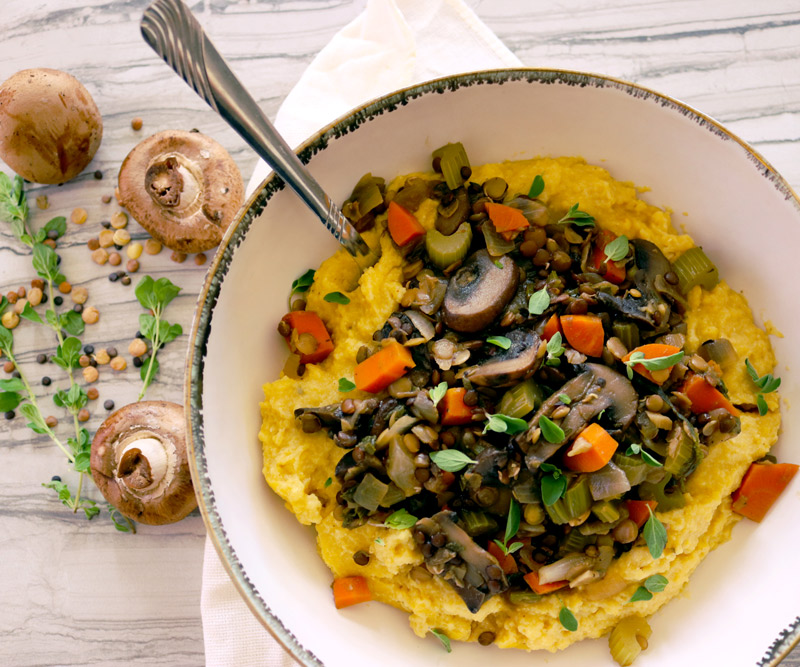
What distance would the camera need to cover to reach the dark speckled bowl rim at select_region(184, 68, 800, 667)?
2.88 meters

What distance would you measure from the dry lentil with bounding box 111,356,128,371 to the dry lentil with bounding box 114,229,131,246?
693 mm

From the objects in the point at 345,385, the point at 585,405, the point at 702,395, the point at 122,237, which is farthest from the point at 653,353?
the point at 122,237

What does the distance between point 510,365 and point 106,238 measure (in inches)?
104

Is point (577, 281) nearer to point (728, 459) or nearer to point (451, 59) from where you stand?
point (728, 459)

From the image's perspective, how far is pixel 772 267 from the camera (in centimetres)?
321

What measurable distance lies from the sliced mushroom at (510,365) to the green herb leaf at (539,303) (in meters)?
0.11

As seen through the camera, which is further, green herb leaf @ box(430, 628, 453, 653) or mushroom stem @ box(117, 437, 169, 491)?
mushroom stem @ box(117, 437, 169, 491)

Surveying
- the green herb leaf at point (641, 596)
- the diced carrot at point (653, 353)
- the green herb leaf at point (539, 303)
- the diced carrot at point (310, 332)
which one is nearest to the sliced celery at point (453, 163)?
the green herb leaf at point (539, 303)

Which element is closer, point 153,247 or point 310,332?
point 310,332

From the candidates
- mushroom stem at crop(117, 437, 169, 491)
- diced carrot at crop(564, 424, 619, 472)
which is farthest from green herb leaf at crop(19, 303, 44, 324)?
diced carrot at crop(564, 424, 619, 472)

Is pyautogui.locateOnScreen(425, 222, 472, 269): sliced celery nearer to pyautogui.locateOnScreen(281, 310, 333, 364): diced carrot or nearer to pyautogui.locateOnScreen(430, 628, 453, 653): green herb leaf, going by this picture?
pyautogui.locateOnScreen(281, 310, 333, 364): diced carrot

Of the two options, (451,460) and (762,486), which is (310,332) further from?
(762,486)

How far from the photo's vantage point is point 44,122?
3.88 metres

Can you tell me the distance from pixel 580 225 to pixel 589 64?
1.35 metres
